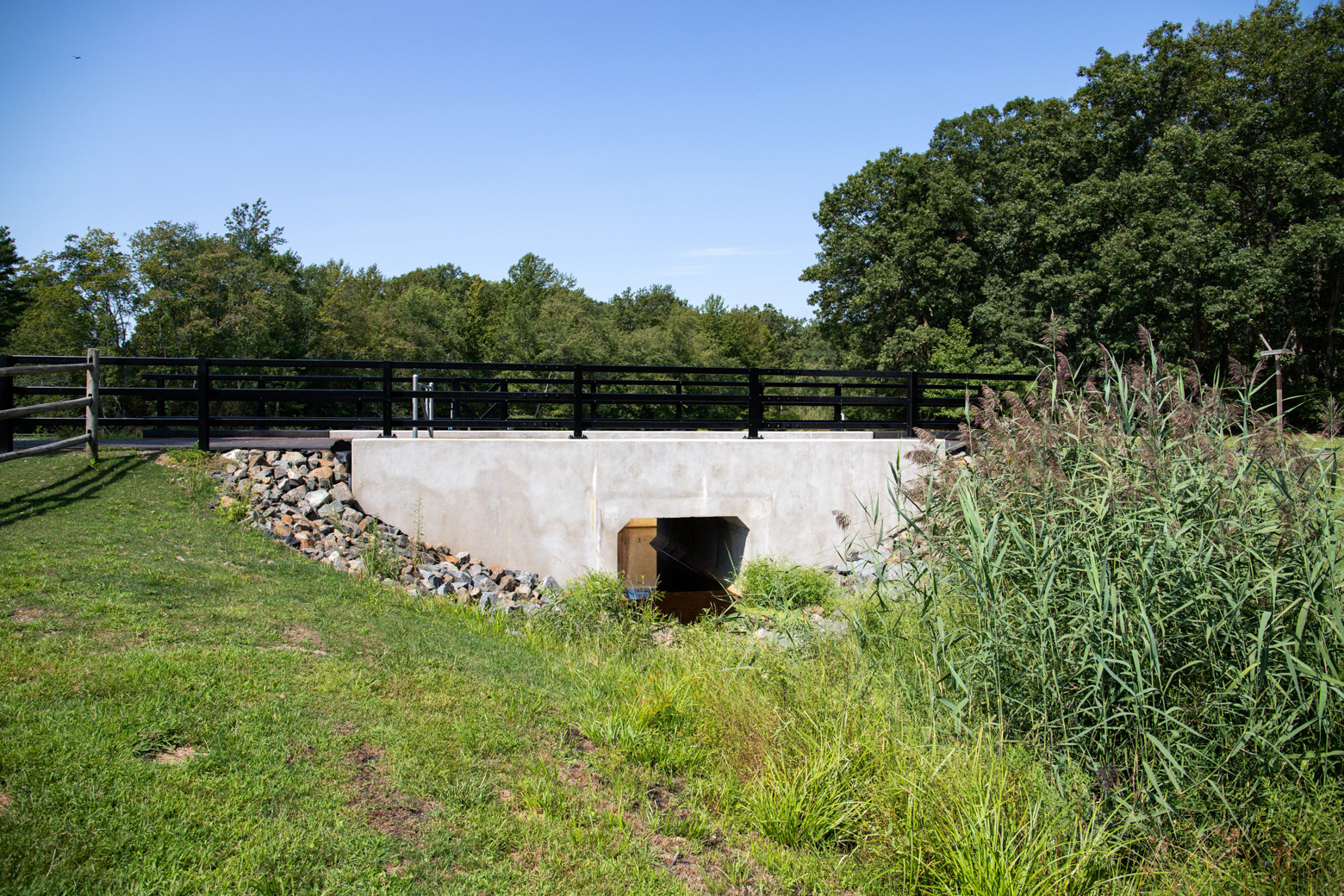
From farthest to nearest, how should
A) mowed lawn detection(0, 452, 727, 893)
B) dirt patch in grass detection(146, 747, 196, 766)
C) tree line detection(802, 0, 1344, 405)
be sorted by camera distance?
tree line detection(802, 0, 1344, 405) → dirt patch in grass detection(146, 747, 196, 766) → mowed lawn detection(0, 452, 727, 893)

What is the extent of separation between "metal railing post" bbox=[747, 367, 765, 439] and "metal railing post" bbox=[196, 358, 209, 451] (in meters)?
7.13

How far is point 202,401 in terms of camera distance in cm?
1062

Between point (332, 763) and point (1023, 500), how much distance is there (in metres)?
3.84

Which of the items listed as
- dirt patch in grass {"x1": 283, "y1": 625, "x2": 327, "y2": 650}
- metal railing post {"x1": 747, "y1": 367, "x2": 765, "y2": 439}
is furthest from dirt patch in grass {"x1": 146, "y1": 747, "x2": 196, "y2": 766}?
metal railing post {"x1": 747, "y1": 367, "x2": 765, "y2": 439}

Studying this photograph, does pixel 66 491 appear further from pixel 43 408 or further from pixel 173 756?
pixel 173 756

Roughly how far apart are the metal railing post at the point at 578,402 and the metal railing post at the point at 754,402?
7.79 ft

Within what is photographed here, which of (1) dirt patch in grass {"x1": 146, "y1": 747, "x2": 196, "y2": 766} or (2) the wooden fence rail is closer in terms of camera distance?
(1) dirt patch in grass {"x1": 146, "y1": 747, "x2": 196, "y2": 766}

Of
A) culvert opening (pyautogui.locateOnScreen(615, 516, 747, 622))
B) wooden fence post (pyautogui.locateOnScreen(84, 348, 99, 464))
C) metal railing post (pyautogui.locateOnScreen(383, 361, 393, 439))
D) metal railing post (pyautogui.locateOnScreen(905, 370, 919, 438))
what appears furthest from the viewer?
culvert opening (pyautogui.locateOnScreen(615, 516, 747, 622))

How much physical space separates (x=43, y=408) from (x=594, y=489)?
645 centimetres

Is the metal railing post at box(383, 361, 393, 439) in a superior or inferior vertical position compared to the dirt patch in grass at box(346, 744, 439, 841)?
superior

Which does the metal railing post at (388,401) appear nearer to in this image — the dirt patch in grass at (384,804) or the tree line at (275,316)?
the dirt patch in grass at (384,804)

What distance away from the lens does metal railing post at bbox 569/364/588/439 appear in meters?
11.3

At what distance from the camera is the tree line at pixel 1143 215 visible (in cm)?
2564

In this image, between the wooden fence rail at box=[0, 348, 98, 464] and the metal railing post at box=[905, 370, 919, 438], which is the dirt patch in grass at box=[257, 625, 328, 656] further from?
the metal railing post at box=[905, 370, 919, 438]
